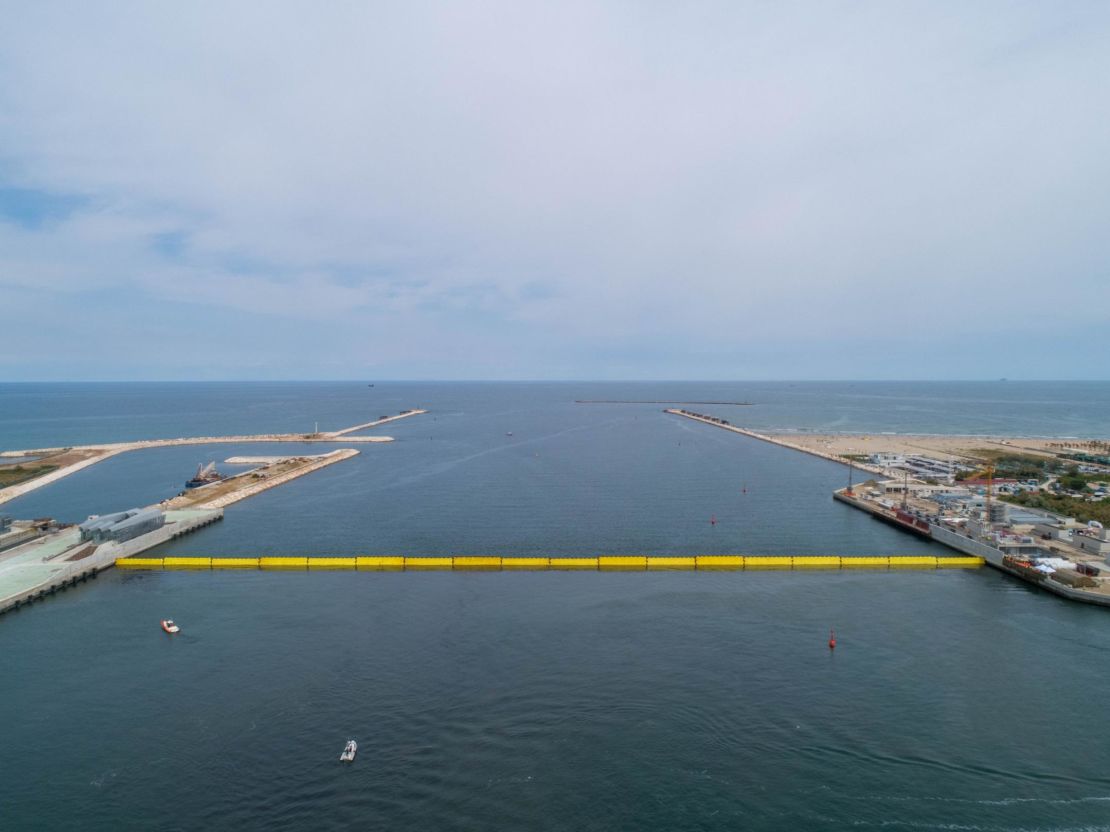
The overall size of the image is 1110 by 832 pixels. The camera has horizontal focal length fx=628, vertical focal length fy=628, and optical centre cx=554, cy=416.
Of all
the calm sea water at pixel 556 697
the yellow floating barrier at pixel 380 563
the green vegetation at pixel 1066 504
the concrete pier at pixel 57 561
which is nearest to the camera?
the calm sea water at pixel 556 697

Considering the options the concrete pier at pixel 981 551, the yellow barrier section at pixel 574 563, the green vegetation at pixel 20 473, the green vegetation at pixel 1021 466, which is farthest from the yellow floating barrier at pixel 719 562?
the green vegetation at pixel 20 473

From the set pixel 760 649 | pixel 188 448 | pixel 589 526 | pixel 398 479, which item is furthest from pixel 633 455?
pixel 188 448

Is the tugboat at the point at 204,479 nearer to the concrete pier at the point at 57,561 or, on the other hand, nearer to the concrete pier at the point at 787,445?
the concrete pier at the point at 57,561

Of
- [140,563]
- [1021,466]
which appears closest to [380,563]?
[140,563]

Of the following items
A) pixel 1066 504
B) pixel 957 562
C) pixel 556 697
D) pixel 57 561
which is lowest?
pixel 556 697

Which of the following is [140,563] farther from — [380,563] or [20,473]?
[20,473]

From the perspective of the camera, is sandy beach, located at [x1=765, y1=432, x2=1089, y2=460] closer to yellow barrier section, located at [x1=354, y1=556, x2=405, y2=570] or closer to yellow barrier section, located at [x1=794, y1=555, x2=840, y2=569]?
yellow barrier section, located at [x1=794, y1=555, x2=840, y2=569]

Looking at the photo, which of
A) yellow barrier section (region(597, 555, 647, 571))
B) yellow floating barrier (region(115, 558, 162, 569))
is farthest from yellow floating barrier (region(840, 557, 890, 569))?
yellow floating barrier (region(115, 558, 162, 569))
